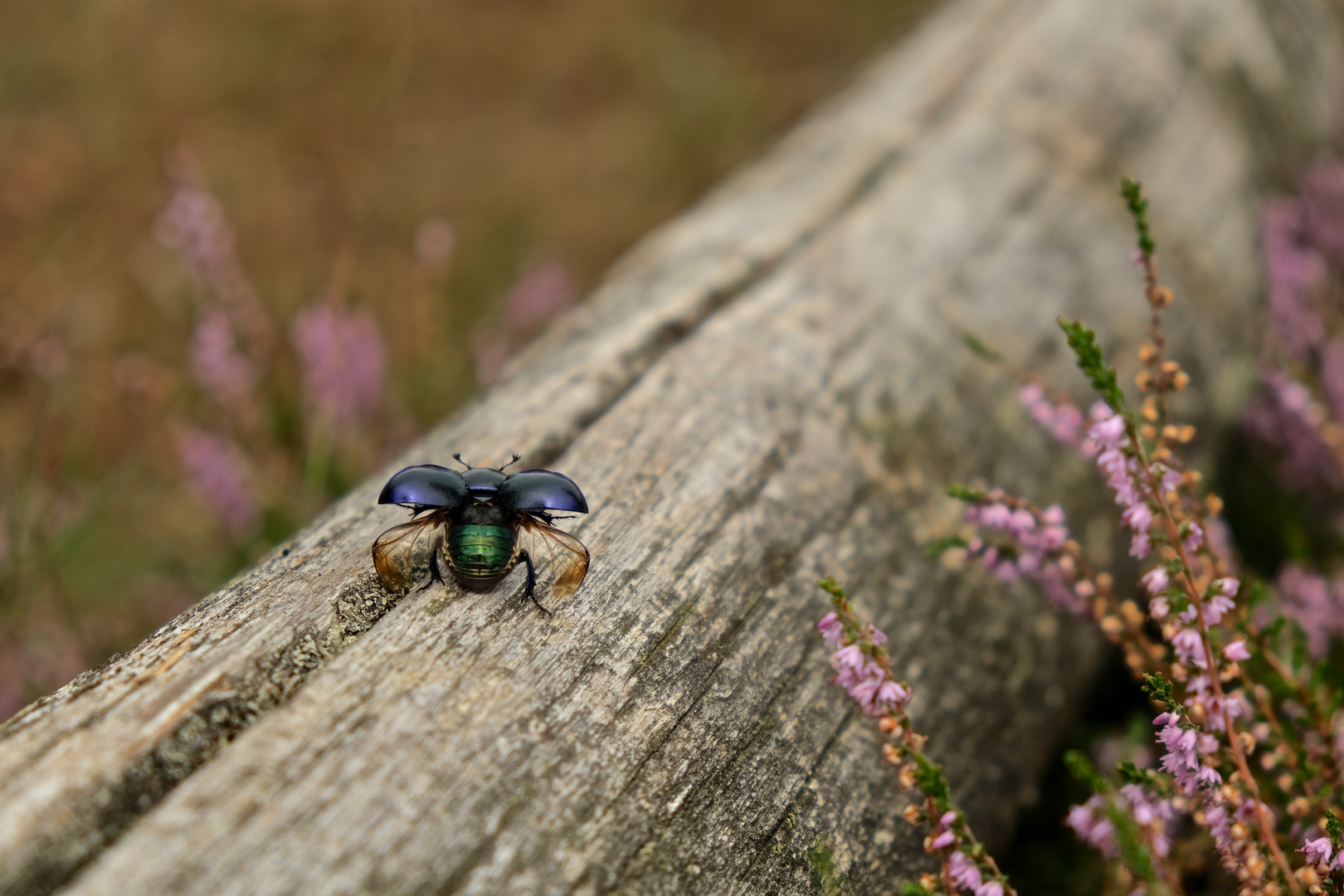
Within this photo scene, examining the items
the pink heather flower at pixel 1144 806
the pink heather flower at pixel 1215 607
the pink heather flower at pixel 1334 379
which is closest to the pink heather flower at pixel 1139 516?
the pink heather flower at pixel 1215 607

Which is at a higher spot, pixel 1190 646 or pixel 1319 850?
pixel 1190 646

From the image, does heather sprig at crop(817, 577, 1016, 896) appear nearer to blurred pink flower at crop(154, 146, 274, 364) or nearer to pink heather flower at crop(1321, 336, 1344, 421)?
pink heather flower at crop(1321, 336, 1344, 421)

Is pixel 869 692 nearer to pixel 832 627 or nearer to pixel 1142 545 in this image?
pixel 832 627

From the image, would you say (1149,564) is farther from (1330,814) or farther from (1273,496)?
(1330,814)

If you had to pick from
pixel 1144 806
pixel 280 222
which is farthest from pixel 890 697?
pixel 280 222

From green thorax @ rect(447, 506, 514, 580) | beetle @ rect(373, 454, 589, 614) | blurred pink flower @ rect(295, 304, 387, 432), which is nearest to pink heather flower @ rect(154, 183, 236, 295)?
blurred pink flower @ rect(295, 304, 387, 432)
